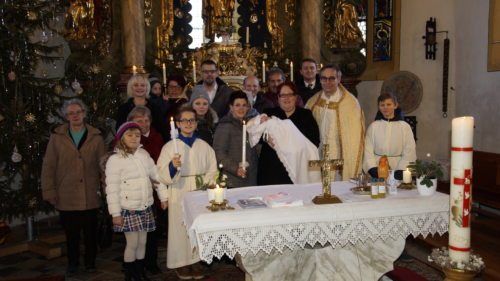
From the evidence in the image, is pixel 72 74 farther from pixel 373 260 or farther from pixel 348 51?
pixel 348 51

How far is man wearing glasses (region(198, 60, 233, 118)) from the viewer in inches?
239

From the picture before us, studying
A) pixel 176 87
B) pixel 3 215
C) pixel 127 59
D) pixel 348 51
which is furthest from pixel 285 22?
pixel 3 215

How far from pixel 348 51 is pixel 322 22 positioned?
82 cm

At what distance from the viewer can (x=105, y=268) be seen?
5.19 metres

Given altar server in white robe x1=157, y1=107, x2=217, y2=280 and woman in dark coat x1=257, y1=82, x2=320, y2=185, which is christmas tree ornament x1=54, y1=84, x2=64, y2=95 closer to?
altar server in white robe x1=157, y1=107, x2=217, y2=280

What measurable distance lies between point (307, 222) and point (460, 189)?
50.7 inches

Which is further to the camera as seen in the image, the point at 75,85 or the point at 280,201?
the point at 75,85

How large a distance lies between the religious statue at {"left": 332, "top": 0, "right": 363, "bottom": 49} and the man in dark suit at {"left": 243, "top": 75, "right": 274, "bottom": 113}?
4599 millimetres

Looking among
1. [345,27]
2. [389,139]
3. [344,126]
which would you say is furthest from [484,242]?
[345,27]

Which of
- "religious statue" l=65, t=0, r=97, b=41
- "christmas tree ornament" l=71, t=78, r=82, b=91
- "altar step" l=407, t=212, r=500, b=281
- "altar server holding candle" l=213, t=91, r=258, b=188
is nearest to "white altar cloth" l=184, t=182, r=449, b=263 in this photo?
"altar server holding candle" l=213, t=91, r=258, b=188

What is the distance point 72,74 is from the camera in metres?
6.42

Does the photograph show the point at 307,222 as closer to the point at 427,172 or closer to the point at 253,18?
the point at 427,172

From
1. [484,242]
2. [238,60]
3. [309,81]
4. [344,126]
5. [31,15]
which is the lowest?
[484,242]

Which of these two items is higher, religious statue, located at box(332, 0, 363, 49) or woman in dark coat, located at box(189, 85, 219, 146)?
religious statue, located at box(332, 0, 363, 49)
